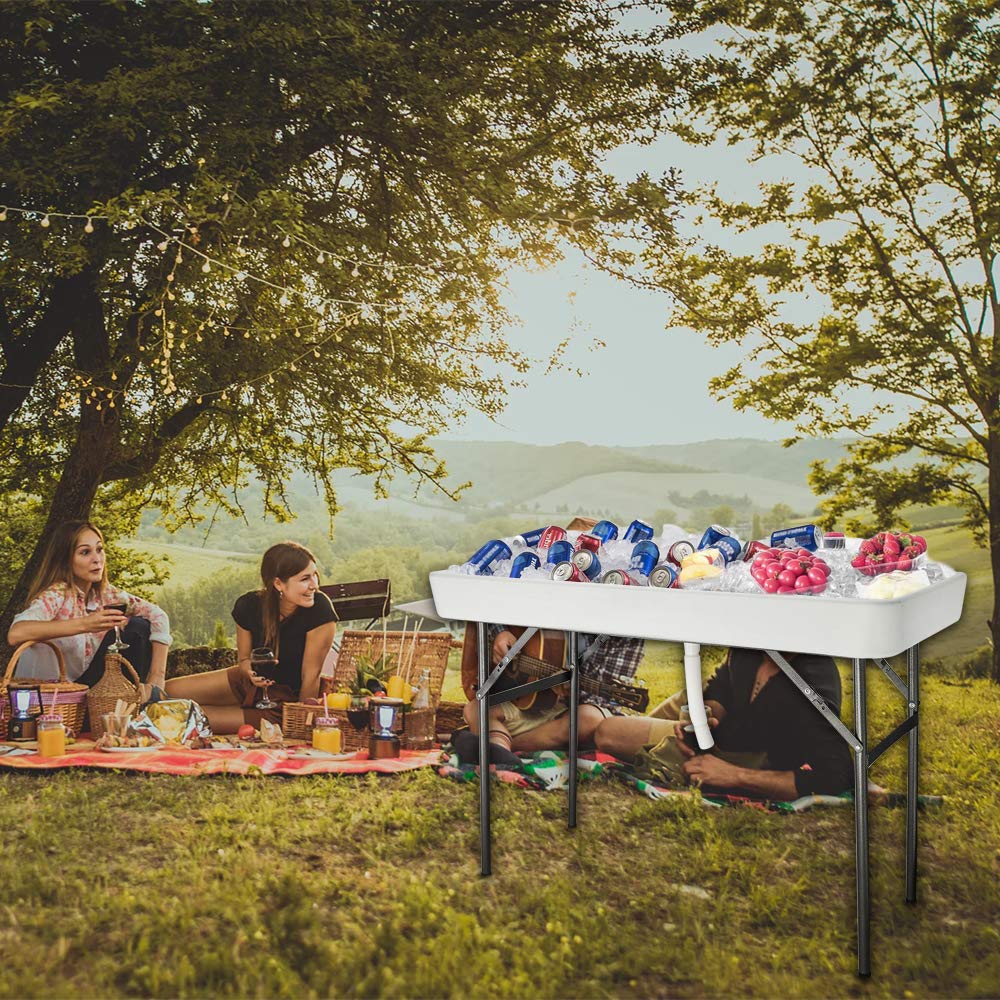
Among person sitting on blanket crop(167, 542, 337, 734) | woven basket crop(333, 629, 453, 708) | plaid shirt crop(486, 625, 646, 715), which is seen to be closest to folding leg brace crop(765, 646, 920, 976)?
plaid shirt crop(486, 625, 646, 715)

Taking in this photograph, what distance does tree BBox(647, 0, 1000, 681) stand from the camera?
5.07 metres

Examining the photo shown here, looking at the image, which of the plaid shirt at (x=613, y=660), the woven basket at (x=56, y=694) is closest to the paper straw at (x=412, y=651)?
the plaid shirt at (x=613, y=660)

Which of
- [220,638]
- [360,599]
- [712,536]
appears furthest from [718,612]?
[220,638]

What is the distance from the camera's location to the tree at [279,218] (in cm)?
456

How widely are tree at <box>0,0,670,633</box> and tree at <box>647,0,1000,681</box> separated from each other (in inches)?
20.4

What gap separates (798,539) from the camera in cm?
237

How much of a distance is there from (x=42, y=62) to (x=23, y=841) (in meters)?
3.70

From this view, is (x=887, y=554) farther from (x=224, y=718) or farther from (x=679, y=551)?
(x=224, y=718)

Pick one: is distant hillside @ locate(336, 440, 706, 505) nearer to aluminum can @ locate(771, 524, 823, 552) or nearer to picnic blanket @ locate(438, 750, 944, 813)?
picnic blanket @ locate(438, 750, 944, 813)

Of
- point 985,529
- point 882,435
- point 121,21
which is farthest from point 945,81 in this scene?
point 121,21

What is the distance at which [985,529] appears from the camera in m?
5.59

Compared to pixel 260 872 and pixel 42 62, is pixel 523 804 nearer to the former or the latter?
pixel 260 872

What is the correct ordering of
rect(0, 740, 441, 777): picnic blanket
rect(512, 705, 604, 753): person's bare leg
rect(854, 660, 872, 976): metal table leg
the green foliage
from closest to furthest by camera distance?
1. rect(854, 660, 872, 976): metal table leg
2. rect(0, 740, 441, 777): picnic blanket
3. rect(512, 705, 604, 753): person's bare leg
4. the green foliage

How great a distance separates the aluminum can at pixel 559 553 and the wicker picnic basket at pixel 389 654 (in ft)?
7.27
